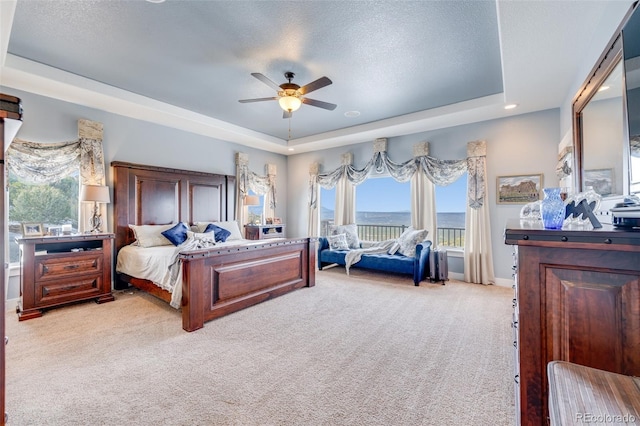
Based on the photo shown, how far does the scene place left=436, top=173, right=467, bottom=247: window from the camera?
198 inches

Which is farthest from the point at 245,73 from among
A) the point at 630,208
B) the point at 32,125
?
the point at 630,208

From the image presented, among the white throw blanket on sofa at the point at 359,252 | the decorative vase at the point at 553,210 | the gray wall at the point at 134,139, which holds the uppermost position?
the gray wall at the point at 134,139

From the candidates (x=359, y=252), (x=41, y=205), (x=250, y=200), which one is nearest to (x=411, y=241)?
(x=359, y=252)

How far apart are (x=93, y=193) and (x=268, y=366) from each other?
3.44 meters

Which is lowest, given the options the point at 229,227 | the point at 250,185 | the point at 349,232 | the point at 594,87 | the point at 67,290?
the point at 67,290

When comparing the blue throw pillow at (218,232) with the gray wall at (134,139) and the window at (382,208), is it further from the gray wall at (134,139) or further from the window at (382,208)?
the window at (382,208)

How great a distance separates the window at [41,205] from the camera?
3.58 m

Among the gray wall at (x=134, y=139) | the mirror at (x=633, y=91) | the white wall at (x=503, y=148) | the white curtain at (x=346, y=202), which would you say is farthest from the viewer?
the white curtain at (x=346, y=202)

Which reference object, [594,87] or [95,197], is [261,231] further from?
[594,87]

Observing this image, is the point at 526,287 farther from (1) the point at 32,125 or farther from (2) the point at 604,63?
(1) the point at 32,125

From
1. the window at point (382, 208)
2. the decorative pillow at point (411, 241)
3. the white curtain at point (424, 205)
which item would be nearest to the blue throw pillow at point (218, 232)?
the window at point (382, 208)

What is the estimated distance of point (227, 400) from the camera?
180 centimetres

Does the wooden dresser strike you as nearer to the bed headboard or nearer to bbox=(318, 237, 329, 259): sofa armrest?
bbox=(318, 237, 329, 259): sofa armrest

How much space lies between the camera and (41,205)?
379 cm
